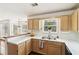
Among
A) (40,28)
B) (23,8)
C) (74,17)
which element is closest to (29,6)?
(23,8)

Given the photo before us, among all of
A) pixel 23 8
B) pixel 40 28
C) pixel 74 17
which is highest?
pixel 23 8

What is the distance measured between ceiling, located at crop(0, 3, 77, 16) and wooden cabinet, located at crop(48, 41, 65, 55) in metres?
0.49

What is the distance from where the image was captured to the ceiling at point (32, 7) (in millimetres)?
1114

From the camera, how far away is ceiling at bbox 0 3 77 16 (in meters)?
1.11

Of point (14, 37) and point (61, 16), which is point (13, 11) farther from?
point (61, 16)

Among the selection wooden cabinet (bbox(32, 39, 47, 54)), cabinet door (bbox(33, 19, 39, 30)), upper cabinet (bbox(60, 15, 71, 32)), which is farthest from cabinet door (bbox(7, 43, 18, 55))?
upper cabinet (bbox(60, 15, 71, 32))

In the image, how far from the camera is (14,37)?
118cm

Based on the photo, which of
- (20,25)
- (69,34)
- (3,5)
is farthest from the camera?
(69,34)

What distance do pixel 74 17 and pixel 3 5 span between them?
3.11 ft

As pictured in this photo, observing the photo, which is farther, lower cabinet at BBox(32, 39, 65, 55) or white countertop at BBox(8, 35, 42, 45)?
lower cabinet at BBox(32, 39, 65, 55)

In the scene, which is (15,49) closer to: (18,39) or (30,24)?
(18,39)

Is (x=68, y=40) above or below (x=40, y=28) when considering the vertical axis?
below

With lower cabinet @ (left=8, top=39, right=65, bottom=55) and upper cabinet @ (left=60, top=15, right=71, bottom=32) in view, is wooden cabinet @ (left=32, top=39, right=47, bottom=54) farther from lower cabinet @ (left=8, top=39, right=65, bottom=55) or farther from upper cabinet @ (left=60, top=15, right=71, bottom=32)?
upper cabinet @ (left=60, top=15, right=71, bottom=32)

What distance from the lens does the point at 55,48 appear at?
4.40 ft
